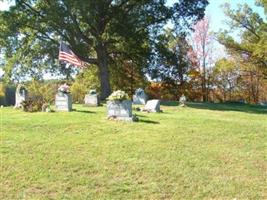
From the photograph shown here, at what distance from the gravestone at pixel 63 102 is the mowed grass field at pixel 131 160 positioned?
8.32 feet

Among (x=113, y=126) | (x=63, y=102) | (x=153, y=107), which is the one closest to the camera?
(x=113, y=126)

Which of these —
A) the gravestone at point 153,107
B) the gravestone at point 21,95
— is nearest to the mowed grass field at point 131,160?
the gravestone at point 153,107

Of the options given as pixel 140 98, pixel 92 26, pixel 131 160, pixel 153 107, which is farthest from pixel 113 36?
pixel 131 160

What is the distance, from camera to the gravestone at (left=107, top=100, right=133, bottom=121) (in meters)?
13.6

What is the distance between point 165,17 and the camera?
2619 cm

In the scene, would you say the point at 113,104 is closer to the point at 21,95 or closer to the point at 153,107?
the point at 153,107

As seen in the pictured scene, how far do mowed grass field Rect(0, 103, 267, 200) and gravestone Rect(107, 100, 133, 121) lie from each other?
1.41ft

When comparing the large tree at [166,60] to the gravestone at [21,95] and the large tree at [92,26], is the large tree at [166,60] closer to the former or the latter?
the large tree at [92,26]

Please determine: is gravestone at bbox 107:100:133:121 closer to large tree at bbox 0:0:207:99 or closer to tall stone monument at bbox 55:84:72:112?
tall stone monument at bbox 55:84:72:112

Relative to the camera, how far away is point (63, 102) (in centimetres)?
1617

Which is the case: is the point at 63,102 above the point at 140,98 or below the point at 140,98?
below

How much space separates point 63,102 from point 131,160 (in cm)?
716

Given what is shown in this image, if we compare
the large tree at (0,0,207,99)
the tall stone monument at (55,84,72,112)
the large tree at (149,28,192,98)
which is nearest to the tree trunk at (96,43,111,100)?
the large tree at (0,0,207,99)

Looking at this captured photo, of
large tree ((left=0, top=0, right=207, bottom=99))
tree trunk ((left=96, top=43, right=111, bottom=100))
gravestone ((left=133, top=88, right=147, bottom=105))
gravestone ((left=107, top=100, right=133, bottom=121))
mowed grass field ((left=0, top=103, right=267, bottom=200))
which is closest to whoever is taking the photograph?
mowed grass field ((left=0, top=103, right=267, bottom=200))
